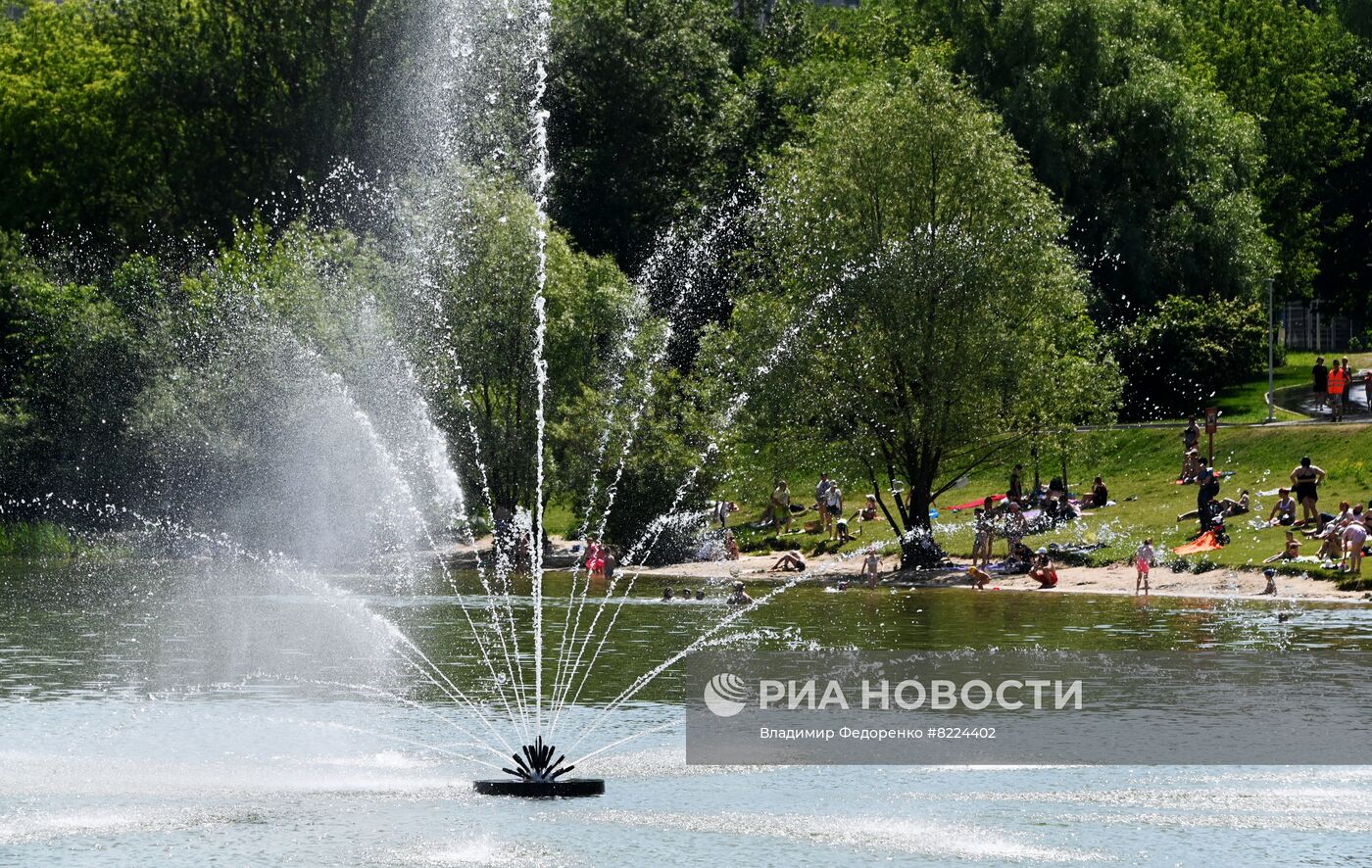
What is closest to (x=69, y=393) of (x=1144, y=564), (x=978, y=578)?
(x=978, y=578)

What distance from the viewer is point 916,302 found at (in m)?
56.5

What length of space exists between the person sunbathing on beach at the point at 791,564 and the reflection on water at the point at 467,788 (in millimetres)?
16223

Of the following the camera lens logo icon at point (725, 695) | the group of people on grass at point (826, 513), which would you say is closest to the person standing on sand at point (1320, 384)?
the group of people on grass at point (826, 513)

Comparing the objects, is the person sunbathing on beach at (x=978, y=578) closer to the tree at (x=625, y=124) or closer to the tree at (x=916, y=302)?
the tree at (x=916, y=302)

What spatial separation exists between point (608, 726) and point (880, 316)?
28.3 meters

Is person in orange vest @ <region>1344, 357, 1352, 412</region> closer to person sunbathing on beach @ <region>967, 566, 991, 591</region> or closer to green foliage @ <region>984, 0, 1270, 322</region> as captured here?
green foliage @ <region>984, 0, 1270, 322</region>

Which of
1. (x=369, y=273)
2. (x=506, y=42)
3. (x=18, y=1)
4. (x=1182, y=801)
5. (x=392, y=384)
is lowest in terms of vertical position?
(x=1182, y=801)

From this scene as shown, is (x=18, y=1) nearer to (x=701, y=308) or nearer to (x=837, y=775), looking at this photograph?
(x=701, y=308)

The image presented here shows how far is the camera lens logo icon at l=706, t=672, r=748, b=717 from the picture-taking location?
33.1m

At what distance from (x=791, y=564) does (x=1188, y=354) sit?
78.9ft

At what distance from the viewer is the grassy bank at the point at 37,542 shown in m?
68.4

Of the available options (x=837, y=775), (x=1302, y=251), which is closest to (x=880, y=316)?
(x=837, y=775)

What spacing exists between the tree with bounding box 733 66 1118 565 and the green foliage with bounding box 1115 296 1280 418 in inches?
682

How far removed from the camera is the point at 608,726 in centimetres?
3045
